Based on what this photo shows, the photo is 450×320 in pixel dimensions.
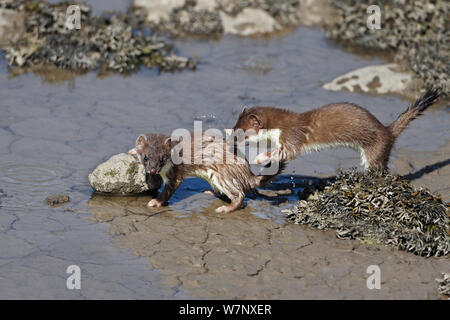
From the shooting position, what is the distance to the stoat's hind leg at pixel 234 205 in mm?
7871

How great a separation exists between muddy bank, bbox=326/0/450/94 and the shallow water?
61 cm

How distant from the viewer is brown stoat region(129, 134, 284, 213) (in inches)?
308

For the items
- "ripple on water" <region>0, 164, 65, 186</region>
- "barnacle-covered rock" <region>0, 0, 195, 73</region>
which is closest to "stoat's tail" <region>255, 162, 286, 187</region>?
"ripple on water" <region>0, 164, 65, 186</region>

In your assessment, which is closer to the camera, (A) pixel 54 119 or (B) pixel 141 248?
(B) pixel 141 248

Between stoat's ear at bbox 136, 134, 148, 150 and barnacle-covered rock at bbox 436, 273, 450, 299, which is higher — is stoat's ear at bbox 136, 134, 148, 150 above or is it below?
above

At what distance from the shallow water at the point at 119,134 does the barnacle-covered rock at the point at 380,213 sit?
665mm

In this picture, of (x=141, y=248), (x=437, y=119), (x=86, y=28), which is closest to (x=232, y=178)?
(x=141, y=248)

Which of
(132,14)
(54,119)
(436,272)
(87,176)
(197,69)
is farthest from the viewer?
(132,14)

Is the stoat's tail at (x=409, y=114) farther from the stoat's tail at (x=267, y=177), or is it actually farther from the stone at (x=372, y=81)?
the stone at (x=372, y=81)

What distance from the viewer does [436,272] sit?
6.63 meters

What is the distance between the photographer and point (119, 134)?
32.6ft

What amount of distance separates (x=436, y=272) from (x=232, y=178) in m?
2.63

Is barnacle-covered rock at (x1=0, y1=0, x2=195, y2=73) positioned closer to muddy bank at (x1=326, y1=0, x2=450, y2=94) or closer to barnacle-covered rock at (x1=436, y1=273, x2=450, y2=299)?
muddy bank at (x1=326, y1=0, x2=450, y2=94)

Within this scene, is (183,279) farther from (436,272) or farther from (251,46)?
(251,46)
